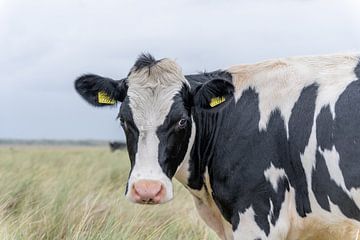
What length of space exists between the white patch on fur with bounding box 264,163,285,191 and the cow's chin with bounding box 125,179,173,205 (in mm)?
934

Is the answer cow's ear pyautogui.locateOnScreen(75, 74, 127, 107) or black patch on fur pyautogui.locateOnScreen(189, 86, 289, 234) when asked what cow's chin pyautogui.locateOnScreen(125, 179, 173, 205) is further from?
cow's ear pyautogui.locateOnScreen(75, 74, 127, 107)

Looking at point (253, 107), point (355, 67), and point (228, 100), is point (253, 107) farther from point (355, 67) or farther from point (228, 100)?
point (355, 67)

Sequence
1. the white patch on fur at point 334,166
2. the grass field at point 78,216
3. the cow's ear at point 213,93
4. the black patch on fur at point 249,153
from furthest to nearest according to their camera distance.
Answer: the grass field at point 78,216, the cow's ear at point 213,93, the black patch on fur at point 249,153, the white patch on fur at point 334,166

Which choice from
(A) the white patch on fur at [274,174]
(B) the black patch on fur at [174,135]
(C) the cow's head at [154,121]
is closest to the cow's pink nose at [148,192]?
(C) the cow's head at [154,121]

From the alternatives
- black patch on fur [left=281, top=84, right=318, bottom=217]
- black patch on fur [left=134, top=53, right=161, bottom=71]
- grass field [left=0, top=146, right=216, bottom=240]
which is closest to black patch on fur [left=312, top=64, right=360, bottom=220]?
black patch on fur [left=281, top=84, right=318, bottom=217]

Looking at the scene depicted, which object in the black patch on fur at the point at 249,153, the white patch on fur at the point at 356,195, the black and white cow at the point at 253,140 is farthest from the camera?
the black patch on fur at the point at 249,153

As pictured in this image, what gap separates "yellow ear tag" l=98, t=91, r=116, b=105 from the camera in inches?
297

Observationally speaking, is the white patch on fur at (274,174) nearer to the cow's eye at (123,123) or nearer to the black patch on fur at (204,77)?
the black patch on fur at (204,77)

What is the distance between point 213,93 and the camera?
7227 mm

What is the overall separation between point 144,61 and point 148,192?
1542 mm

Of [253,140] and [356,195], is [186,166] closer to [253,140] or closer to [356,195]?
[253,140]

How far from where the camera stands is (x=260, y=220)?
683 centimetres

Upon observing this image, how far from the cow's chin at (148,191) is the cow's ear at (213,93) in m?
1.07

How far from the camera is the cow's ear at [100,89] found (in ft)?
24.3
